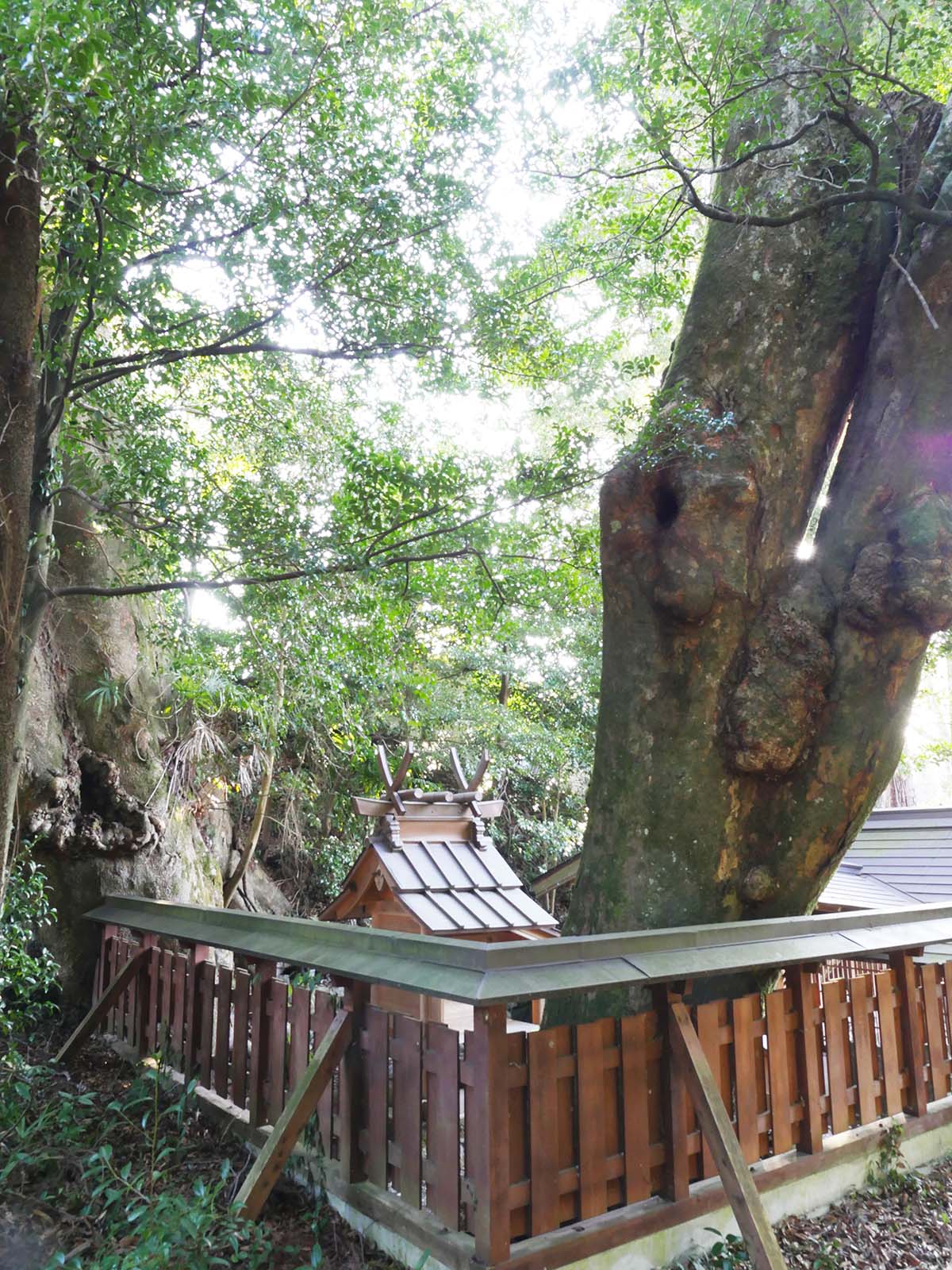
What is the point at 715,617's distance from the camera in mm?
4617

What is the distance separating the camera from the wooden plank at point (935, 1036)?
479 centimetres

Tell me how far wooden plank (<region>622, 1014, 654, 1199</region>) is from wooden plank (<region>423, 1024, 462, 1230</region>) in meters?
0.69

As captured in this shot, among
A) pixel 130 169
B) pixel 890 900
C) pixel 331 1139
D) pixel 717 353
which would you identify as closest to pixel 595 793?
pixel 331 1139

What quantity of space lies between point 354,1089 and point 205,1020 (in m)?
1.55

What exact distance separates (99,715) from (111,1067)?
2.73 m

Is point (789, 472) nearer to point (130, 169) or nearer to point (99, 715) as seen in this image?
point (130, 169)

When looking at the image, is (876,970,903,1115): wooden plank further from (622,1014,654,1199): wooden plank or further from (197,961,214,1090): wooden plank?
(197,961,214,1090): wooden plank

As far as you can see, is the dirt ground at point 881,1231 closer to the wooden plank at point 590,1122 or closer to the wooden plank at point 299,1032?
the wooden plank at point 590,1122

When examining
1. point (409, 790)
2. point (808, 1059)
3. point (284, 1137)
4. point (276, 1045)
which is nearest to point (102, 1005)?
point (276, 1045)

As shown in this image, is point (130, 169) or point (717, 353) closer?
point (130, 169)

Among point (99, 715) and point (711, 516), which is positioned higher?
point (711, 516)

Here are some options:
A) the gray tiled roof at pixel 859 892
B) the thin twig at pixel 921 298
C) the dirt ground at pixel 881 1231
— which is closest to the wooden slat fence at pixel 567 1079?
the dirt ground at pixel 881 1231

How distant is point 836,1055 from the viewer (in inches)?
165

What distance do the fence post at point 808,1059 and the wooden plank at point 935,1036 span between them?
3.77 feet
